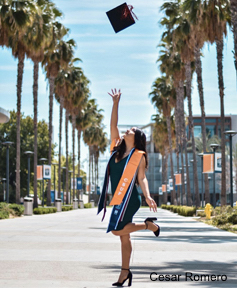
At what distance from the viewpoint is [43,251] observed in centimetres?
1093

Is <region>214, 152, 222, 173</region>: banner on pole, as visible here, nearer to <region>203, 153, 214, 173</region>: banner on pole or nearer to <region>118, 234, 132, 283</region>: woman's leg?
<region>203, 153, 214, 173</region>: banner on pole

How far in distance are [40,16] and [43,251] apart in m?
23.2

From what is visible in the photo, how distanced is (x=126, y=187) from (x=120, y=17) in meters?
3.30

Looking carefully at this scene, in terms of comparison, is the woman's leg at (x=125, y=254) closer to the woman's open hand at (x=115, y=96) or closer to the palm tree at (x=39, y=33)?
the woman's open hand at (x=115, y=96)

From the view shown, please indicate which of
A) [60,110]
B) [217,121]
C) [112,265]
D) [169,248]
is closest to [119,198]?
[112,265]

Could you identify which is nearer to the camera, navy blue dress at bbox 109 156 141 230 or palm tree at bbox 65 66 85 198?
navy blue dress at bbox 109 156 141 230

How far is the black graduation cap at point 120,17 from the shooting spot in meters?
8.54

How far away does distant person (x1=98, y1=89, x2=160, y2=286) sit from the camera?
21.1ft

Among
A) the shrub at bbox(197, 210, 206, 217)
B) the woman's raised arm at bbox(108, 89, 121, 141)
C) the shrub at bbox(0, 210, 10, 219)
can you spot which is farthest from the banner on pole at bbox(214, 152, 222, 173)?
the woman's raised arm at bbox(108, 89, 121, 141)

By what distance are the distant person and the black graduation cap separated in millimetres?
2390

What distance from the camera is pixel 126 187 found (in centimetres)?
643

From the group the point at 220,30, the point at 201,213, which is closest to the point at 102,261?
the point at 201,213

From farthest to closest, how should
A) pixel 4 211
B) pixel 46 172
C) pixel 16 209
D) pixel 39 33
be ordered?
pixel 46 172 < pixel 39 33 < pixel 16 209 < pixel 4 211

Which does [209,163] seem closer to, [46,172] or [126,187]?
[46,172]
